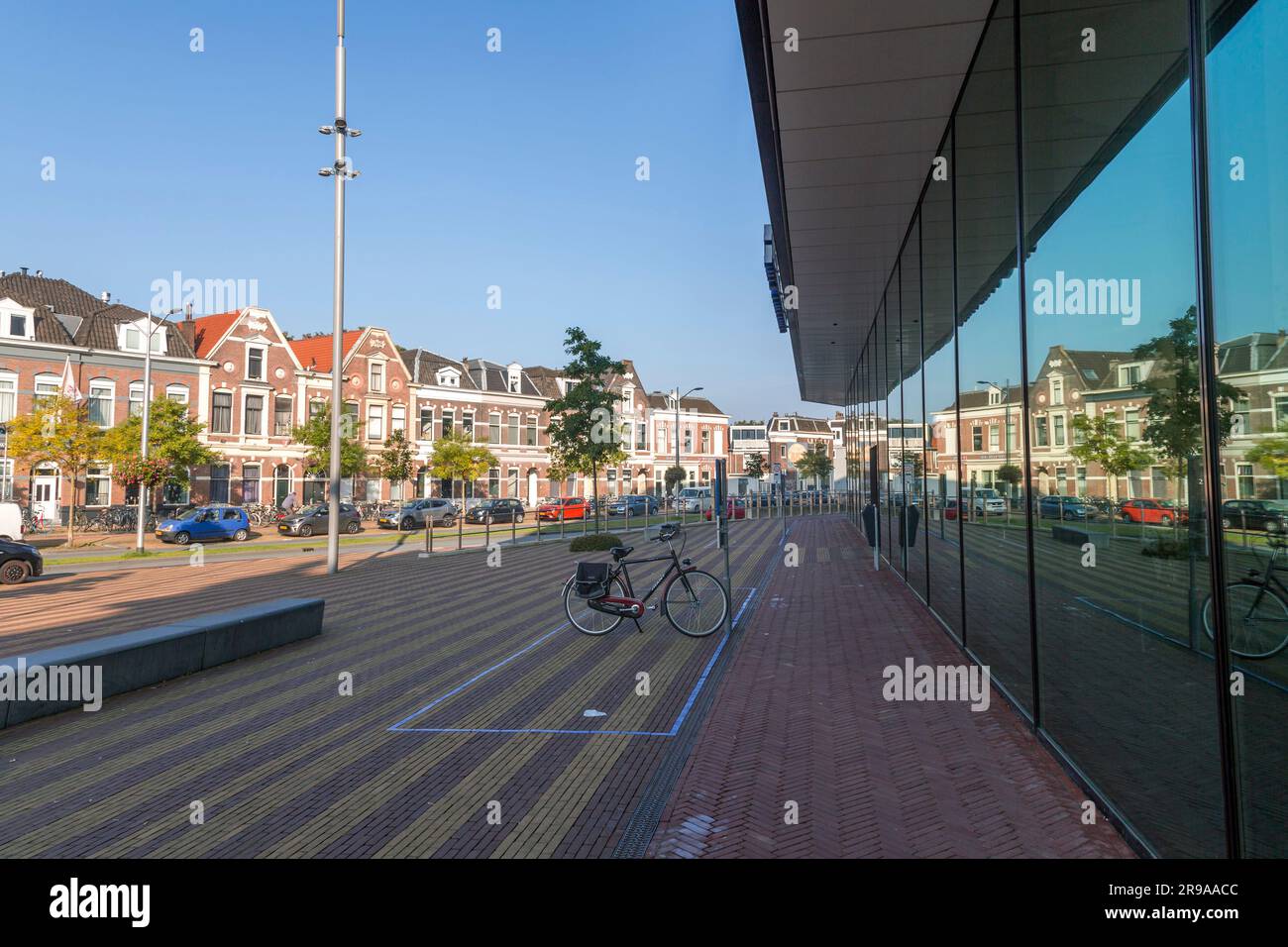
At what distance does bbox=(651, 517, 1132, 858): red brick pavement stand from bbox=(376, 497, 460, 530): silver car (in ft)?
103

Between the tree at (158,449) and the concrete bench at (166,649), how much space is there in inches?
811

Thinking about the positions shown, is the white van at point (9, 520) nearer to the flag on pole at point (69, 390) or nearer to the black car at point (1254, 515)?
the flag on pole at point (69, 390)

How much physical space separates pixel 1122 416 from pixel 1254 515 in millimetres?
1296

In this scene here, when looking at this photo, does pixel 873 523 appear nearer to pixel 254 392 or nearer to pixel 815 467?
pixel 254 392

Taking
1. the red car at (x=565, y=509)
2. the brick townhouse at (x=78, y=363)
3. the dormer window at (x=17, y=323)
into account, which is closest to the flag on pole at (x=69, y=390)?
the brick townhouse at (x=78, y=363)

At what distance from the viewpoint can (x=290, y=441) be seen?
1683 inches

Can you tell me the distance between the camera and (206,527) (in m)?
30.2

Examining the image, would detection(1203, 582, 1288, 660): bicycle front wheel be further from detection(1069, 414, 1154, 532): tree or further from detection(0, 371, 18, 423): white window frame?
detection(0, 371, 18, 423): white window frame

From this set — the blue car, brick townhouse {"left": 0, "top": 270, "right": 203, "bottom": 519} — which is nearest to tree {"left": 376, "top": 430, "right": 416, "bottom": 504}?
brick townhouse {"left": 0, "top": 270, "right": 203, "bottom": 519}

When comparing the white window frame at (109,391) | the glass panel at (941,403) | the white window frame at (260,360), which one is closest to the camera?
the glass panel at (941,403)

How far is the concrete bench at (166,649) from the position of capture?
6.64m
